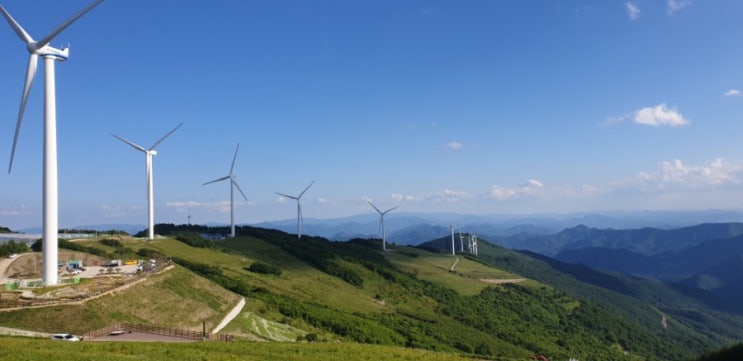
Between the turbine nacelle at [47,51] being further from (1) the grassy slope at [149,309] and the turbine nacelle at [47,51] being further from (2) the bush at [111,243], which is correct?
(2) the bush at [111,243]

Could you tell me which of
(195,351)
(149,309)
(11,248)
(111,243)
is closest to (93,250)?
(111,243)

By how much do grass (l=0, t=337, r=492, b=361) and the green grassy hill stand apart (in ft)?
9.47

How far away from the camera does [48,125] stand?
5103 cm

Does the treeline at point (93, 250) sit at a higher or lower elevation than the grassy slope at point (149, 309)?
higher

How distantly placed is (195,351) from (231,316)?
971 inches

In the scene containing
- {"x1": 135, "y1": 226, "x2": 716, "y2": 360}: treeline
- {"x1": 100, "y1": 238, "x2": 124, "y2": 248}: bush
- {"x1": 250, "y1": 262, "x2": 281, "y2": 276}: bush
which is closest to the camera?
{"x1": 135, "y1": 226, "x2": 716, "y2": 360}: treeline

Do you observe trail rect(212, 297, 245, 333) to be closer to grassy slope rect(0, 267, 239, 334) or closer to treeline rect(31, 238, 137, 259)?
grassy slope rect(0, 267, 239, 334)

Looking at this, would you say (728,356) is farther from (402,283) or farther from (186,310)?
(402,283)

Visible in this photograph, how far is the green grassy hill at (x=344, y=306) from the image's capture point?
54688 mm

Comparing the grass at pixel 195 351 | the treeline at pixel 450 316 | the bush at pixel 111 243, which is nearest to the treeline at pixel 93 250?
the bush at pixel 111 243

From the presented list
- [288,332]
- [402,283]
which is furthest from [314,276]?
[288,332]

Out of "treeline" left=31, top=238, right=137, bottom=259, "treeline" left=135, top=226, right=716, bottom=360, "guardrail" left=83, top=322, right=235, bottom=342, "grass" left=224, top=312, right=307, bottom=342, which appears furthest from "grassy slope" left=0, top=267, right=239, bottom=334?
"treeline" left=31, top=238, right=137, bottom=259

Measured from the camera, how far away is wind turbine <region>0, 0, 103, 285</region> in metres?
51.0

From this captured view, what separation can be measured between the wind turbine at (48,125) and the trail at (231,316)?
1915 cm
